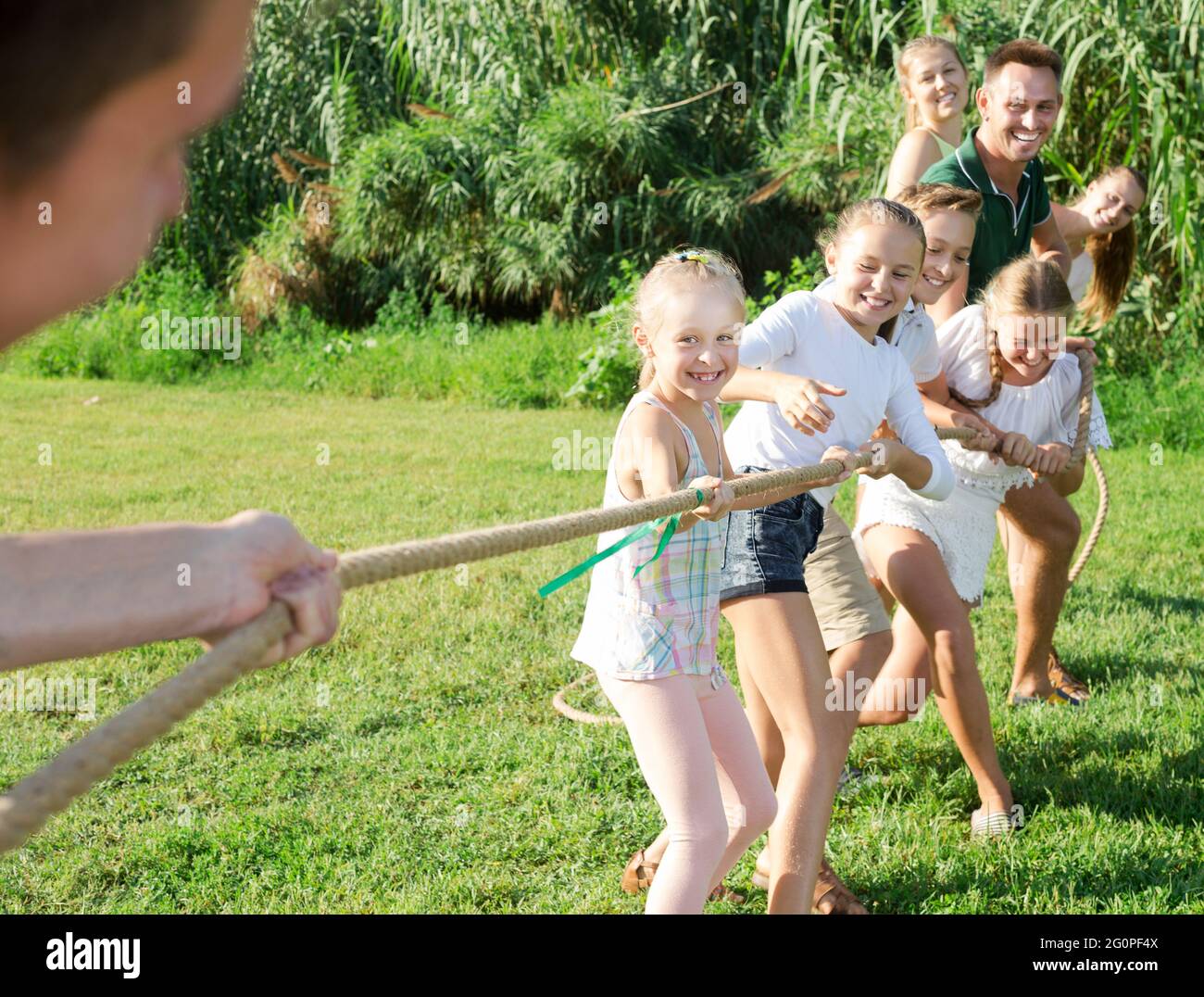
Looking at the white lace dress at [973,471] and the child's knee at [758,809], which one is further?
the white lace dress at [973,471]

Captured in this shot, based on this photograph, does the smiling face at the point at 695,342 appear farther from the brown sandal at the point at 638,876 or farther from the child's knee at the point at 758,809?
the brown sandal at the point at 638,876

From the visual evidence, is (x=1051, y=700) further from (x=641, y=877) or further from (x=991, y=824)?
(x=641, y=877)

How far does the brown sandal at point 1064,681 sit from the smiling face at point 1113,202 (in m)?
1.73

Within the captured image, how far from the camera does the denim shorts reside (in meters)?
3.01

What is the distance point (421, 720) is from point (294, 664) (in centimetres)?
71

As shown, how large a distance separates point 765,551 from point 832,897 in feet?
2.94

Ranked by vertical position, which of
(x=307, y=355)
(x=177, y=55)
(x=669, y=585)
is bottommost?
(x=307, y=355)

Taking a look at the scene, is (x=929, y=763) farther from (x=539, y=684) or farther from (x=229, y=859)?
(x=229, y=859)

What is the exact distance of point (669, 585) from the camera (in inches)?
111

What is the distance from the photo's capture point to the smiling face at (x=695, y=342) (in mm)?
2842

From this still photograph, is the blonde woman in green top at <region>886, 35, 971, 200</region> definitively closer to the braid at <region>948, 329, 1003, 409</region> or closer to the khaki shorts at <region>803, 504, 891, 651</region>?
the braid at <region>948, 329, 1003, 409</region>

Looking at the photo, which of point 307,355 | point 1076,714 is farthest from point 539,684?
point 307,355

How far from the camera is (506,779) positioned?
3.94 meters

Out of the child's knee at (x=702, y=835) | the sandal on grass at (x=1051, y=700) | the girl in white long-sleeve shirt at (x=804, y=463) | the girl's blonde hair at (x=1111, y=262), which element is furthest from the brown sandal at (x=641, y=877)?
the girl's blonde hair at (x=1111, y=262)
